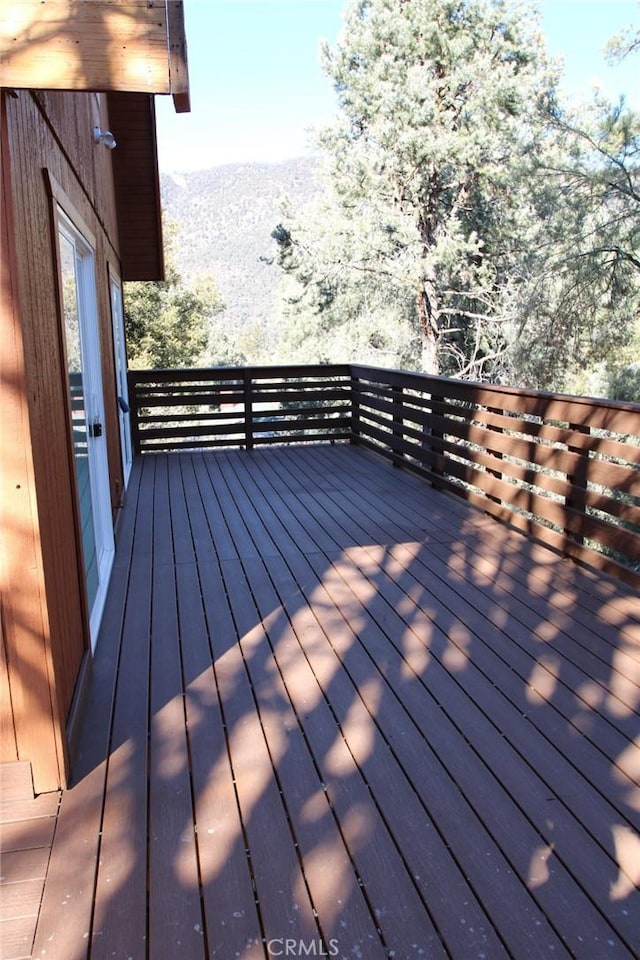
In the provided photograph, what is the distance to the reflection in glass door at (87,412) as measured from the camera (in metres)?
2.90

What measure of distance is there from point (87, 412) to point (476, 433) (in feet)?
8.37

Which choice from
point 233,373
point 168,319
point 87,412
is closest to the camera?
point 87,412

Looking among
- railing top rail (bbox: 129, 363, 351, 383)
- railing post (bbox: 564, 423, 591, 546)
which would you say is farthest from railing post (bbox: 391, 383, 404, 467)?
railing post (bbox: 564, 423, 591, 546)

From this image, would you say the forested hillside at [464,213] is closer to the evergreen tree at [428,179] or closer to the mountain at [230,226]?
the evergreen tree at [428,179]

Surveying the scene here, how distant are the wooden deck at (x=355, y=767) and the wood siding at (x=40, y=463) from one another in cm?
24

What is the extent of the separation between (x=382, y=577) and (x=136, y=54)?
2573 mm

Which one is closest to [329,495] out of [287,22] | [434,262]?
[434,262]

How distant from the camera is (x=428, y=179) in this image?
13922 millimetres

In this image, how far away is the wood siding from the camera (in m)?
1.80

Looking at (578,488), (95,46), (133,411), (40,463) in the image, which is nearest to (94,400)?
(40,463)

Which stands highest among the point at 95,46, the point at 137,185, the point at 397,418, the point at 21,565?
the point at 137,185

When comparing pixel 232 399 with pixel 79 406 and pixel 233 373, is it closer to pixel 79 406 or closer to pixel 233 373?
pixel 233 373

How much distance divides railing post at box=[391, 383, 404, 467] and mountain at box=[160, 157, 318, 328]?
42684 millimetres

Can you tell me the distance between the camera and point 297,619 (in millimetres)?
3133
